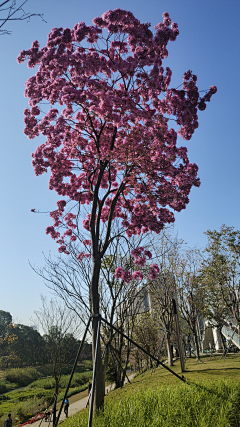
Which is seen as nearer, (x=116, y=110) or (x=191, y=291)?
(x=116, y=110)

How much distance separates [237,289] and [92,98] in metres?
15.3

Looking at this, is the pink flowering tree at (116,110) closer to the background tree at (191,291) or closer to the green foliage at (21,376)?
the background tree at (191,291)

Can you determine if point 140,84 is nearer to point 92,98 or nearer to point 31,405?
point 92,98

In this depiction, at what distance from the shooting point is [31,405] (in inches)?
771

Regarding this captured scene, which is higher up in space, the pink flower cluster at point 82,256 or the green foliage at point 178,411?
the pink flower cluster at point 82,256

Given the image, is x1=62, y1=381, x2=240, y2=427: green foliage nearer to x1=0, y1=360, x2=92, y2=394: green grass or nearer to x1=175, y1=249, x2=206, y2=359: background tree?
x1=175, y1=249, x2=206, y2=359: background tree

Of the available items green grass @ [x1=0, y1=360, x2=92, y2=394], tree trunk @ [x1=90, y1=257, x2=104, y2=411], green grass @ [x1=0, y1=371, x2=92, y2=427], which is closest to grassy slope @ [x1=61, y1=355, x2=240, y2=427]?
tree trunk @ [x1=90, y1=257, x2=104, y2=411]

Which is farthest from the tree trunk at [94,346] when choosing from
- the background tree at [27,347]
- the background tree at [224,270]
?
the background tree at [27,347]

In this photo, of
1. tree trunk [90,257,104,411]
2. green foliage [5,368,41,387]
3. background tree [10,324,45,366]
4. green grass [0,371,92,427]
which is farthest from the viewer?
background tree [10,324,45,366]

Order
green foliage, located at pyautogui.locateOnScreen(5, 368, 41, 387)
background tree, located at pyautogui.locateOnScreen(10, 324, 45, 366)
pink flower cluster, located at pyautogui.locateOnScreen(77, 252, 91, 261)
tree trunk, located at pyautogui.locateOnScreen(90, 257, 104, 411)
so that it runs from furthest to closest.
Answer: background tree, located at pyautogui.locateOnScreen(10, 324, 45, 366)
green foliage, located at pyautogui.locateOnScreen(5, 368, 41, 387)
pink flower cluster, located at pyautogui.locateOnScreen(77, 252, 91, 261)
tree trunk, located at pyautogui.locateOnScreen(90, 257, 104, 411)

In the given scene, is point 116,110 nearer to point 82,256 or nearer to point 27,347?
point 82,256

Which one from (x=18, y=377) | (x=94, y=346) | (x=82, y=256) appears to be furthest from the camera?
(x=18, y=377)

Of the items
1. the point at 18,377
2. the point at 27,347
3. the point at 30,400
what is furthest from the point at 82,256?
the point at 27,347

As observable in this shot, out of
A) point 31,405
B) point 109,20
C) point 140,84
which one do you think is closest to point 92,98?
point 140,84
